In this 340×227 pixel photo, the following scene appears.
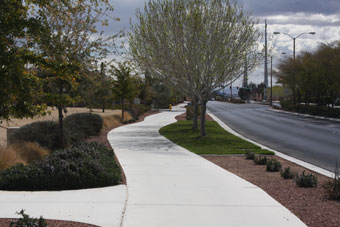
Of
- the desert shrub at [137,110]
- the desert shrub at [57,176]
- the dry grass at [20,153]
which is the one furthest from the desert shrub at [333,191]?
the desert shrub at [137,110]

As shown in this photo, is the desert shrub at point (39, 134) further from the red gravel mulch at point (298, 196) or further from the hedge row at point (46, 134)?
the red gravel mulch at point (298, 196)

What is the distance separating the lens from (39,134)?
15.4 metres

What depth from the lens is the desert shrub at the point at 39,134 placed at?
15.0 metres

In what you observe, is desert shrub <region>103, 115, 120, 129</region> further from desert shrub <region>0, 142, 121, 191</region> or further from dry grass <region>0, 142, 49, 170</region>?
desert shrub <region>0, 142, 121, 191</region>

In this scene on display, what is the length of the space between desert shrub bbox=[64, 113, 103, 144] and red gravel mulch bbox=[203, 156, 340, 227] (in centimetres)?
730

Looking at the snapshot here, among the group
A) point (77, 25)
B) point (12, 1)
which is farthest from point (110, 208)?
point (77, 25)

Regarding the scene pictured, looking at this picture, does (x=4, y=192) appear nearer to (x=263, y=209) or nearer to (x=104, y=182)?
(x=104, y=182)

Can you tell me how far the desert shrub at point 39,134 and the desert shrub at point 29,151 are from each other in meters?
0.70

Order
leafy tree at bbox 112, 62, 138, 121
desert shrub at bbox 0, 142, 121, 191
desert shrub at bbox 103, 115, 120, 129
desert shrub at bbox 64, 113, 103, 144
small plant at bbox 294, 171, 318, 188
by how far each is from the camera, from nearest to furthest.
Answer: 1. desert shrub at bbox 0, 142, 121, 191
2. small plant at bbox 294, 171, 318, 188
3. desert shrub at bbox 64, 113, 103, 144
4. desert shrub at bbox 103, 115, 120, 129
5. leafy tree at bbox 112, 62, 138, 121

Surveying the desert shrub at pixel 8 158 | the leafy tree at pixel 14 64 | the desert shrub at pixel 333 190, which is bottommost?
the desert shrub at pixel 333 190

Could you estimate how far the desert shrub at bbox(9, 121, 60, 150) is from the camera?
49.3 feet

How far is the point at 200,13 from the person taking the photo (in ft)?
72.2

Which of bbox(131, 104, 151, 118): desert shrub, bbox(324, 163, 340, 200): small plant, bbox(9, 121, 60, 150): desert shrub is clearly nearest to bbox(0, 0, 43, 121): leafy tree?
bbox(324, 163, 340, 200): small plant

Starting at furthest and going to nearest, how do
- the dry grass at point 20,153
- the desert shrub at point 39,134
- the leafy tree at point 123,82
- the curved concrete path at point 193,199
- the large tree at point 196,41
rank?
the leafy tree at point 123,82 → the large tree at point 196,41 → the desert shrub at point 39,134 → the dry grass at point 20,153 → the curved concrete path at point 193,199
